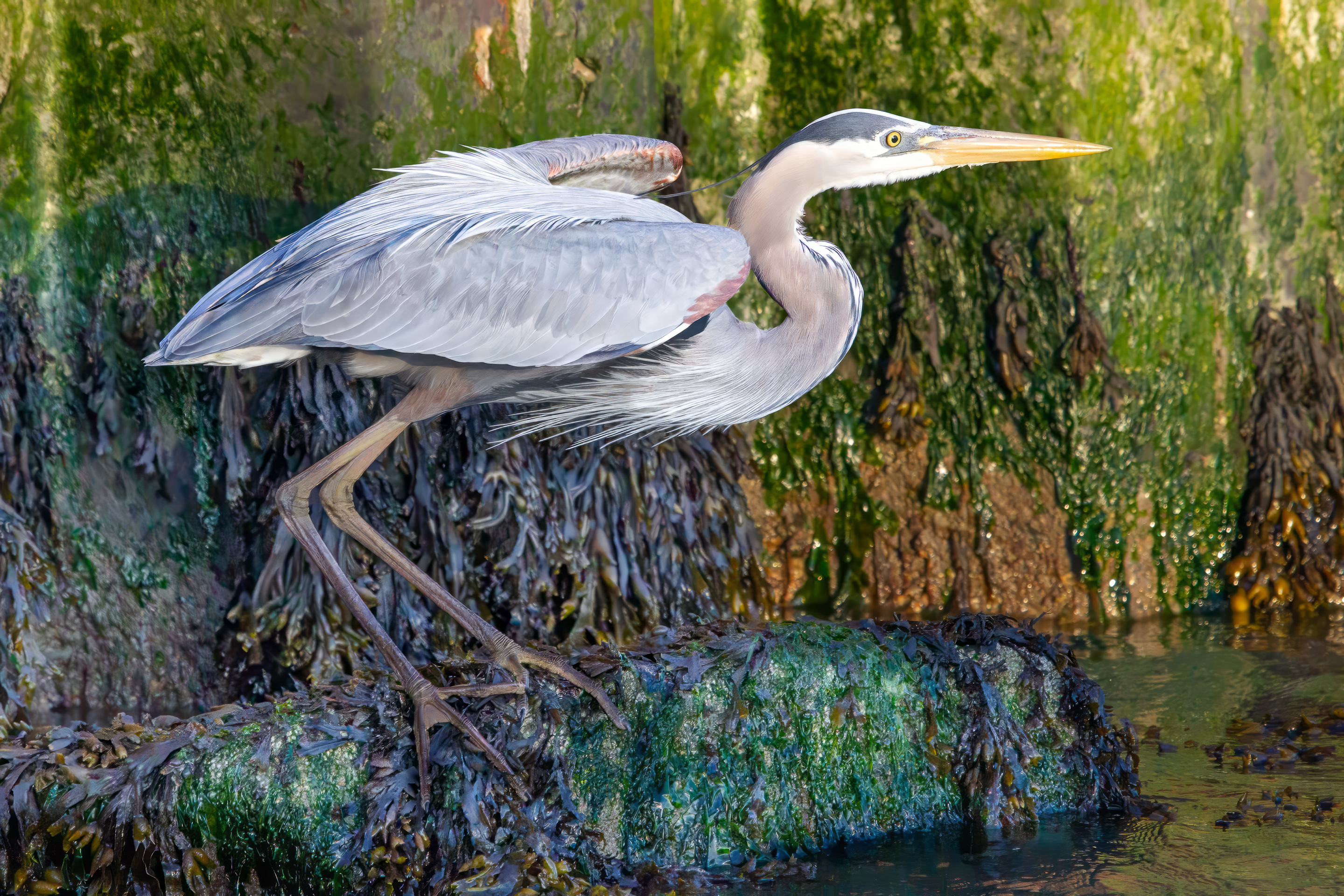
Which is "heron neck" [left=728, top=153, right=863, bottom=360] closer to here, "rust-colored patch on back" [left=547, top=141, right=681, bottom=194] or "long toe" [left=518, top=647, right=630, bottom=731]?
"rust-colored patch on back" [left=547, top=141, right=681, bottom=194]

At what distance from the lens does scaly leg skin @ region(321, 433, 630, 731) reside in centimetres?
382

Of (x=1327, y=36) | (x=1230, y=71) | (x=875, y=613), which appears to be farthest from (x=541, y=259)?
(x=1327, y=36)

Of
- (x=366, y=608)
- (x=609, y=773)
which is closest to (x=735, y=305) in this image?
(x=366, y=608)

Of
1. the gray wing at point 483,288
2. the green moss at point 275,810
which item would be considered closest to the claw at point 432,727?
the green moss at point 275,810

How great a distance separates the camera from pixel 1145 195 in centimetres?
690

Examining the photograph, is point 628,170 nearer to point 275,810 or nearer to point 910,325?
point 910,325

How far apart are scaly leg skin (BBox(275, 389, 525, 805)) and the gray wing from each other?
1.09ft

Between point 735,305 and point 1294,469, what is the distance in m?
3.04

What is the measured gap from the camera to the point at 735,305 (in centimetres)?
695

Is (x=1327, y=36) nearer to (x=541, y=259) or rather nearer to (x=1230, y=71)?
(x=1230, y=71)

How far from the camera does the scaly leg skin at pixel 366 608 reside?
3.57m

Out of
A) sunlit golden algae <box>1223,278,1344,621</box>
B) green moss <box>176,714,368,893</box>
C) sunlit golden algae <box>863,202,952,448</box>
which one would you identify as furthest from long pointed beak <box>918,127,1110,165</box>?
sunlit golden algae <box>1223,278,1344,621</box>

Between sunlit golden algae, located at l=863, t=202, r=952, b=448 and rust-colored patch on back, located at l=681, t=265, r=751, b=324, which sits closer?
rust-colored patch on back, located at l=681, t=265, r=751, b=324

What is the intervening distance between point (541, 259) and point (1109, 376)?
3920 millimetres
